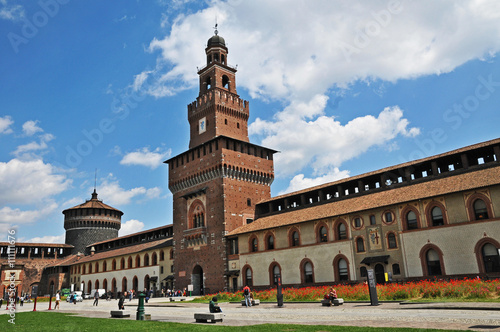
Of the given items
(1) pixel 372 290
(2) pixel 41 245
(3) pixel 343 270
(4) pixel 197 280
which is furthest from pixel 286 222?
(2) pixel 41 245

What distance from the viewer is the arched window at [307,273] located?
40.8 meters

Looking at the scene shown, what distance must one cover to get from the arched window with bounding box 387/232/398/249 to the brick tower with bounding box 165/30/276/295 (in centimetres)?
2023

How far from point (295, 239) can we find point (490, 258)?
18.3 metres

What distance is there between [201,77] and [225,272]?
28910 millimetres

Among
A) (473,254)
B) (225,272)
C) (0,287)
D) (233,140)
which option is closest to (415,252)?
(473,254)

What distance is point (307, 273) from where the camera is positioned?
135 feet

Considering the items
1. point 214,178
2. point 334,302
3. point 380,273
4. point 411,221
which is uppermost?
point 214,178

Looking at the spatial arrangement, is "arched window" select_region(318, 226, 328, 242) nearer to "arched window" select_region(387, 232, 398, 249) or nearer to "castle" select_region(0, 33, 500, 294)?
"castle" select_region(0, 33, 500, 294)

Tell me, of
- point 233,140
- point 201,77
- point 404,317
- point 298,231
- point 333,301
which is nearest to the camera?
point 404,317

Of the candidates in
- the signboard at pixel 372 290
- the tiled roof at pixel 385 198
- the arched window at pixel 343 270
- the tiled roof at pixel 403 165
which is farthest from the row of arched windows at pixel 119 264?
the signboard at pixel 372 290

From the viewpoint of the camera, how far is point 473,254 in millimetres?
30359

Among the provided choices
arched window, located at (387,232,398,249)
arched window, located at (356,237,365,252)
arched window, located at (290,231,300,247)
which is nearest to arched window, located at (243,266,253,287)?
arched window, located at (290,231,300,247)

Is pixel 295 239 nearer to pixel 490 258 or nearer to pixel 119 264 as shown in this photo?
pixel 490 258

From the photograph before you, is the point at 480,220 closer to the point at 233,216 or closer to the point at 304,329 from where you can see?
the point at 304,329
